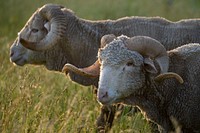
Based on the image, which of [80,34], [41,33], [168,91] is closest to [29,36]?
[41,33]

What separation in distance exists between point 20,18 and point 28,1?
189 cm

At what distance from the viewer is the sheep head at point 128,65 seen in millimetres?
6945

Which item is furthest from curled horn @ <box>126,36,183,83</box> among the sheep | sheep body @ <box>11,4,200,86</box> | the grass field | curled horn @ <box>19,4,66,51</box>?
curled horn @ <box>19,4,66,51</box>

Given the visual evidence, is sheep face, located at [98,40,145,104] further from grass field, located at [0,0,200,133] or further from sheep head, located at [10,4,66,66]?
sheep head, located at [10,4,66,66]

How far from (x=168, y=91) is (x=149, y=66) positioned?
0.58 m

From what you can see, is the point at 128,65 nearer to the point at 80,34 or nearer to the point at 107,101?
the point at 107,101

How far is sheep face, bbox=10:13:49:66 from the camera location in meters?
9.74

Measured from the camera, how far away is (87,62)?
9828 mm

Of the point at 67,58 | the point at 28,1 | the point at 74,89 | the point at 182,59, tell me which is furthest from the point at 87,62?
the point at 28,1

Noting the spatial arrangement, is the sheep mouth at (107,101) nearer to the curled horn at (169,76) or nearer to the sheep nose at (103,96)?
the sheep nose at (103,96)

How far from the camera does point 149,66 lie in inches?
286

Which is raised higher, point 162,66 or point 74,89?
point 162,66

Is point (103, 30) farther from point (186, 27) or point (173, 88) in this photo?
point (173, 88)

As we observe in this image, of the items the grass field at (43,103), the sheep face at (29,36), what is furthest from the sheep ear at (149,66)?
the sheep face at (29,36)
